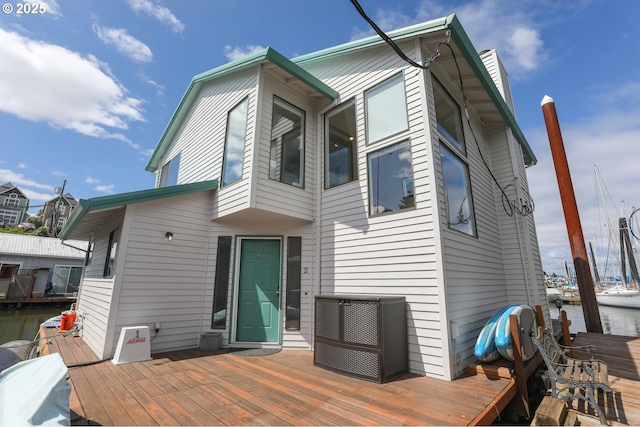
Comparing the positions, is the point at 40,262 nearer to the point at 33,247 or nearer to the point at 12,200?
the point at 33,247

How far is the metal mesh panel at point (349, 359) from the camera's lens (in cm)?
336

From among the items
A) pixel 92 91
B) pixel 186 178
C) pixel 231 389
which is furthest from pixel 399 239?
pixel 92 91

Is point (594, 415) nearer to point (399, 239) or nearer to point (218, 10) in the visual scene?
point (399, 239)

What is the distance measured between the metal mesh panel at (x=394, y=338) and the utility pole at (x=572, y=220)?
6.92m

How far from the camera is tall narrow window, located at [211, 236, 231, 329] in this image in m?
5.04

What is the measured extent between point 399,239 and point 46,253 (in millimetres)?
21350

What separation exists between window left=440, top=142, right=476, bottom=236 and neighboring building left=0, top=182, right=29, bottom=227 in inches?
1987

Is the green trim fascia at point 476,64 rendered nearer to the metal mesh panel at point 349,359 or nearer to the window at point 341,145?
the window at point 341,145

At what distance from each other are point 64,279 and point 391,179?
70.0 feet

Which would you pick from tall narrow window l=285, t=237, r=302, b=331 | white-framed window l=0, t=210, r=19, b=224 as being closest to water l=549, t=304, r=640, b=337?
tall narrow window l=285, t=237, r=302, b=331

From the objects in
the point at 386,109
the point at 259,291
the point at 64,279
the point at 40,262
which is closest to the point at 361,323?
the point at 259,291

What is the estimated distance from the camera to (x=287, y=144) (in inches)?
213

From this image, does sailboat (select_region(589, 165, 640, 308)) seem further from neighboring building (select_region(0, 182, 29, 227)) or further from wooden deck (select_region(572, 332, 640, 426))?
neighboring building (select_region(0, 182, 29, 227))

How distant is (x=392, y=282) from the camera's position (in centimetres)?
404
